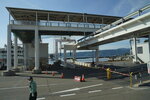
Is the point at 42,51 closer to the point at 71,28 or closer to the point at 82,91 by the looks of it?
the point at 71,28

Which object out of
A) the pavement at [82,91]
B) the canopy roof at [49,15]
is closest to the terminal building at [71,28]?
the canopy roof at [49,15]

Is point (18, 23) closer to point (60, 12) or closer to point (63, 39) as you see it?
point (60, 12)

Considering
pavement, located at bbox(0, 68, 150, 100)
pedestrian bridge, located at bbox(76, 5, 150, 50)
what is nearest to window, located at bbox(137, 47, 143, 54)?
pedestrian bridge, located at bbox(76, 5, 150, 50)

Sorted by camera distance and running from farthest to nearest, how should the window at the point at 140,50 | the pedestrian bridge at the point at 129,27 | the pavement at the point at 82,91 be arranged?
the window at the point at 140,50 < the pedestrian bridge at the point at 129,27 < the pavement at the point at 82,91

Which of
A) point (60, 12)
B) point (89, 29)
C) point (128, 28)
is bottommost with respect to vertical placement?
point (128, 28)

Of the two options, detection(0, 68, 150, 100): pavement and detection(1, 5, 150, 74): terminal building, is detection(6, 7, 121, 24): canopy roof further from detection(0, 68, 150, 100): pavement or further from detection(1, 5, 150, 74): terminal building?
detection(0, 68, 150, 100): pavement

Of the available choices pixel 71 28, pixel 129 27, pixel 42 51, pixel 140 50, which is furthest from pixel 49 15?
pixel 140 50

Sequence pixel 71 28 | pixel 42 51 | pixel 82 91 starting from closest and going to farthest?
pixel 82 91 → pixel 71 28 → pixel 42 51

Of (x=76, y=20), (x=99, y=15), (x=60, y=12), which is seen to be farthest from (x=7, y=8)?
(x=99, y=15)

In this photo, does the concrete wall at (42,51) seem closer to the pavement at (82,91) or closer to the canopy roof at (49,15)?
the canopy roof at (49,15)

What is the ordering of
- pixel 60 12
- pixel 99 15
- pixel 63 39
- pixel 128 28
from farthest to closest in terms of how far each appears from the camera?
pixel 63 39 < pixel 99 15 < pixel 60 12 < pixel 128 28

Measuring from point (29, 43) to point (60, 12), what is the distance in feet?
57.9

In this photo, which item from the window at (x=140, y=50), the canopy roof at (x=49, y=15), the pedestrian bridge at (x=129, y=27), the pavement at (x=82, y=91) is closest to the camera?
the pavement at (x=82, y=91)

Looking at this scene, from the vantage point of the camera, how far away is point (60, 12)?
27.1 m
